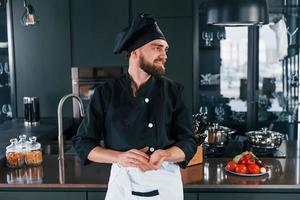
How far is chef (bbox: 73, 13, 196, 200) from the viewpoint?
1.53 metres

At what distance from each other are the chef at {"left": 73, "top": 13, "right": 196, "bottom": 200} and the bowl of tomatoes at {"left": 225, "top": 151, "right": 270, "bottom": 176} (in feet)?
1.75

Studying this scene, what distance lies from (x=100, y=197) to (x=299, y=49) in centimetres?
307

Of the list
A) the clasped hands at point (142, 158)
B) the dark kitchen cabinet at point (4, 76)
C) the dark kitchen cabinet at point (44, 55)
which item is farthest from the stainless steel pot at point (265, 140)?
the dark kitchen cabinet at point (4, 76)

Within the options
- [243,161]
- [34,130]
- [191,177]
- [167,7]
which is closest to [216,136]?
[243,161]

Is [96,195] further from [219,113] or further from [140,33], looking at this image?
[219,113]

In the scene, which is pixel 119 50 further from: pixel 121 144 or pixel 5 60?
pixel 5 60

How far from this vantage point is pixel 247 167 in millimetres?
2109

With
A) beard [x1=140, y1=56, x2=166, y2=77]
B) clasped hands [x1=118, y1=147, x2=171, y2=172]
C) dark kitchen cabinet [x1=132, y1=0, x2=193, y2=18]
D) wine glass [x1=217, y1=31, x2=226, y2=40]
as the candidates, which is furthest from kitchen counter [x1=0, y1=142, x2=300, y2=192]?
wine glass [x1=217, y1=31, x2=226, y2=40]

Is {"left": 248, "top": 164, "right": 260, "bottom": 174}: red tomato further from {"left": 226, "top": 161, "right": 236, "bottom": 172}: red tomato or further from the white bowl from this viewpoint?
the white bowl

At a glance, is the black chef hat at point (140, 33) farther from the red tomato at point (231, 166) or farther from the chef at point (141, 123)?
the red tomato at point (231, 166)

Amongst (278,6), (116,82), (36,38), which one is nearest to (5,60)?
(36,38)

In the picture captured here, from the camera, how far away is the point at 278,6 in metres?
4.32

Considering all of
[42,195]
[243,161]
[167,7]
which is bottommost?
[42,195]

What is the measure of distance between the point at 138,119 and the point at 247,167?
769mm
